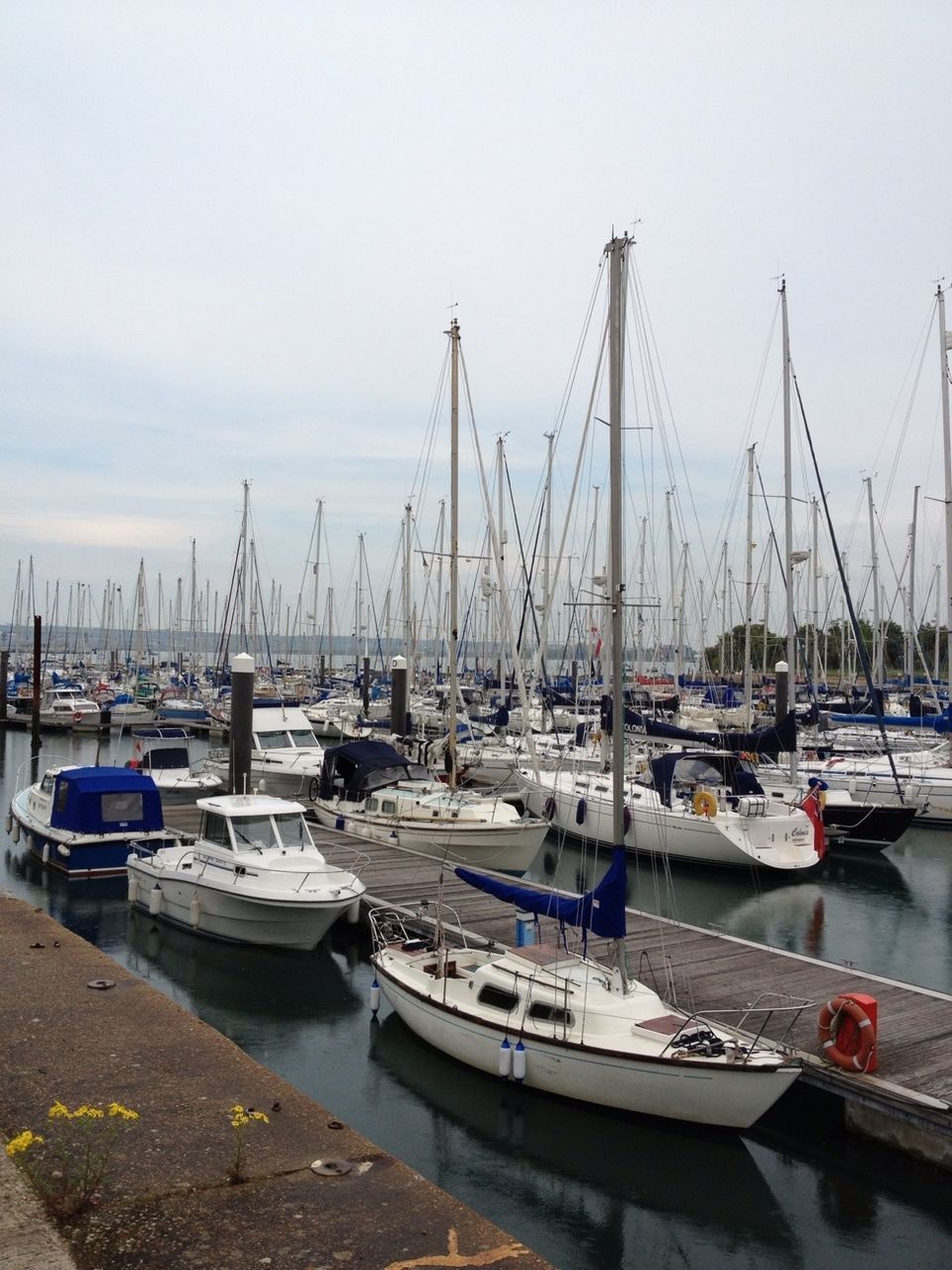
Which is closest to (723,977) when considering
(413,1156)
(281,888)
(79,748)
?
(413,1156)

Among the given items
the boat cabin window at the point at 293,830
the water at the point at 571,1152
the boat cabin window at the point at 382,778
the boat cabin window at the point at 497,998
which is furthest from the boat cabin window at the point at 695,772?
the boat cabin window at the point at 497,998

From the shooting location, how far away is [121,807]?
23766 mm

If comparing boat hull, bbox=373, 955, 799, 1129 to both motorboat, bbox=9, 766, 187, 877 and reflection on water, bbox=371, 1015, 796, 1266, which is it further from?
motorboat, bbox=9, 766, 187, 877

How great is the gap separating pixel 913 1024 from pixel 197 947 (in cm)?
1218

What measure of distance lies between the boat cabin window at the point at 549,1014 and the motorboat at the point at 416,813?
10.9 metres

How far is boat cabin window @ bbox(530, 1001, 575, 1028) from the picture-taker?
12047 millimetres

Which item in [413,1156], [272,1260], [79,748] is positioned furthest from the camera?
[79,748]

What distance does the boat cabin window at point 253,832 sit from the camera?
18.8 metres

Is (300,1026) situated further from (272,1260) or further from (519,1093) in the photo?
(272,1260)

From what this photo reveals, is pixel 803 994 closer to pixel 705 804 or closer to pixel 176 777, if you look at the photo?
pixel 705 804

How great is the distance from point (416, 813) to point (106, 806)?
23.7 feet

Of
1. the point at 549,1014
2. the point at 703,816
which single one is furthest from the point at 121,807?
the point at 549,1014

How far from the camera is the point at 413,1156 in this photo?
11.3 meters

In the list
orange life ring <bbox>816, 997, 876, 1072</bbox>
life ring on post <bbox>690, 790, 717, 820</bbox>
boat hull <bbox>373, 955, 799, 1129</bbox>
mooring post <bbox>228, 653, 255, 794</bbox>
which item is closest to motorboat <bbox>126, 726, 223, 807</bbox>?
mooring post <bbox>228, 653, 255, 794</bbox>
